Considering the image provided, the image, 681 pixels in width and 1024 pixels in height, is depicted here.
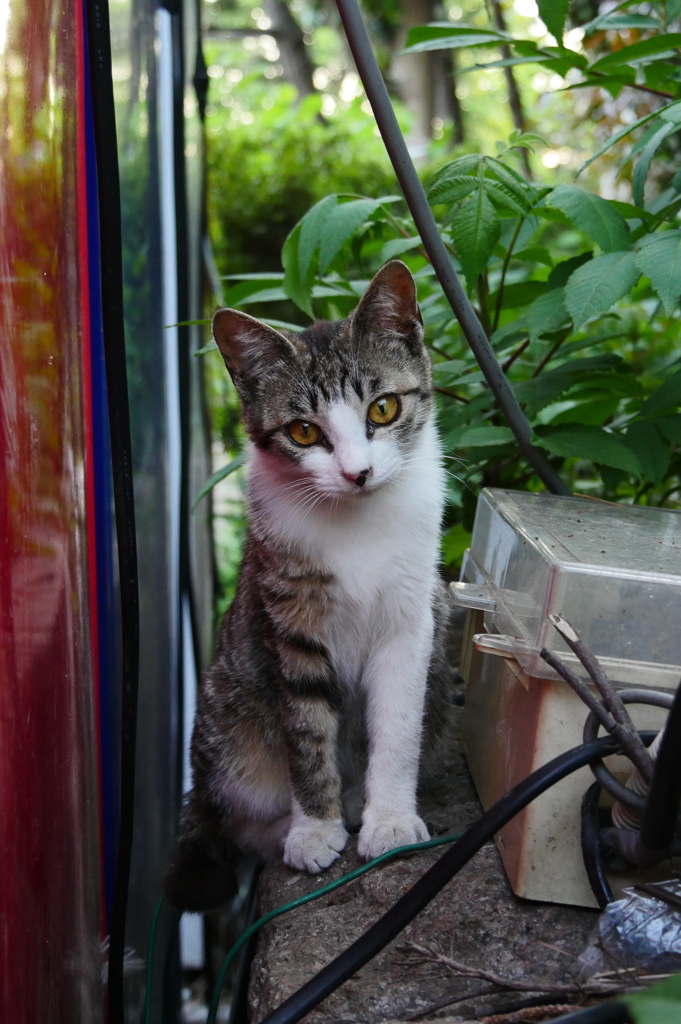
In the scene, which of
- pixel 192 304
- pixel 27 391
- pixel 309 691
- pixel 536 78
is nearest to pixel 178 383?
pixel 192 304

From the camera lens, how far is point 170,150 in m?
2.44

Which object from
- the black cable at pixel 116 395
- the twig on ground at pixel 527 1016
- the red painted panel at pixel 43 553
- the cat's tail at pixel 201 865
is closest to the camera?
the twig on ground at pixel 527 1016

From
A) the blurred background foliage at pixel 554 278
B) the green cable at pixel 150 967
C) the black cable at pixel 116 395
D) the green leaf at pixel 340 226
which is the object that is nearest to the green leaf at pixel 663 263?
the blurred background foliage at pixel 554 278

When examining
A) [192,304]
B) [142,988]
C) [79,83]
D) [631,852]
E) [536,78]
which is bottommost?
[142,988]

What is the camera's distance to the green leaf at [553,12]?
1.34 meters

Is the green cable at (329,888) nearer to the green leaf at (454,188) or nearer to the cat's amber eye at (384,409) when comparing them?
the cat's amber eye at (384,409)

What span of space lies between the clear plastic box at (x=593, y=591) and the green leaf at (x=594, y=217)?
0.44 meters

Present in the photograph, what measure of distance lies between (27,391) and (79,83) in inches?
22.2

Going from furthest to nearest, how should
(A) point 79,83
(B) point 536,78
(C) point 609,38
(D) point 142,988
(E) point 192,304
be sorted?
(B) point 536,78, (C) point 609,38, (E) point 192,304, (D) point 142,988, (A) point 79,83

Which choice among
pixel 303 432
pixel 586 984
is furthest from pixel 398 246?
pixel 586 984

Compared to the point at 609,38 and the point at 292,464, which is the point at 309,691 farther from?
the point at 609,38

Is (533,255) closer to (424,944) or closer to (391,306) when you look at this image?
(391,306)

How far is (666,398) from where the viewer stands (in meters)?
1.46

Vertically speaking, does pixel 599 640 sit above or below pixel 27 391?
below
